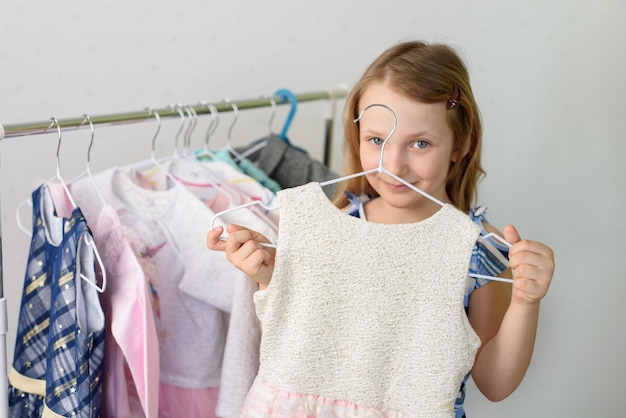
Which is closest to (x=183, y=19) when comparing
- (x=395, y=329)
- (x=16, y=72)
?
(x=16, y=72)

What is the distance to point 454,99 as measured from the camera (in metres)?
1.05

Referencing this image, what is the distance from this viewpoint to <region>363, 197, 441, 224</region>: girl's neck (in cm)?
114

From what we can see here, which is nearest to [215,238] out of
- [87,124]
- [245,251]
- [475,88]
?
[245,251]

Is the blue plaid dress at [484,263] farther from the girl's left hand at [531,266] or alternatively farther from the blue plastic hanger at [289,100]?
the blue plastic hanger at [289,100]

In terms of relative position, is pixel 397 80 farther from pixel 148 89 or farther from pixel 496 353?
pixel 148 89

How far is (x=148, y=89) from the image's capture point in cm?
187

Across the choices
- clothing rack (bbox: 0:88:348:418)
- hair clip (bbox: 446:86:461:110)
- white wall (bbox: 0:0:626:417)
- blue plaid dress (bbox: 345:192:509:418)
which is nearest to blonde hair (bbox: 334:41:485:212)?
hair clip (bbox: 446:86:461:110)

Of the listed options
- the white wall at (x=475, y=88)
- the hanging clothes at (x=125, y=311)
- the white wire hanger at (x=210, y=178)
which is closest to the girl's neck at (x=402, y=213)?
the white wire hanger at (x=210, y=178)

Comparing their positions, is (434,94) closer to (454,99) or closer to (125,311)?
(454,99)

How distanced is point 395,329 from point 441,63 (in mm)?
369

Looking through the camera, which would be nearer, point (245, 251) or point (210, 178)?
point (245, 251)

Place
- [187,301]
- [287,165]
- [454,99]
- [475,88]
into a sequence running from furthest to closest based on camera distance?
[475,88] → [287,165] → [187,301] → [454,99]

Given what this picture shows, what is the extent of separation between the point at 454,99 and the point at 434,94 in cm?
3

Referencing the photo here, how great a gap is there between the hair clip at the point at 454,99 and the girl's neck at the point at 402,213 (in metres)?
0.15
